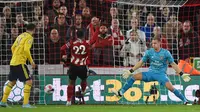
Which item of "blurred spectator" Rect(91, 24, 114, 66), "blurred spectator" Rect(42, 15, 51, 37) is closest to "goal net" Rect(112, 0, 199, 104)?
"blurred spectator" Rect(91, 24, 114, 66)

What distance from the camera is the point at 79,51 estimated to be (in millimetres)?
18000

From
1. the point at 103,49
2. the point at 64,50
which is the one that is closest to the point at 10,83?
the point at 64,50

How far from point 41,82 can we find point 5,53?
1868 mm

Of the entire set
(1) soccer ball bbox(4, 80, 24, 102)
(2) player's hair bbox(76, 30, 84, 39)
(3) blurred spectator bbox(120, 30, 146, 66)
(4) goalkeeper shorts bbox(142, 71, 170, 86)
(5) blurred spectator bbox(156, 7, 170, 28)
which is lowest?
(1) soccer ball bbox(4, 80, 24, 102)

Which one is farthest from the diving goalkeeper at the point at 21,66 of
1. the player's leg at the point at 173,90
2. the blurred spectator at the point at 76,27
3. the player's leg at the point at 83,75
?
the player's leg at the point at 173,90

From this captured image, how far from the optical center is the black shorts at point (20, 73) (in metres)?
16.7

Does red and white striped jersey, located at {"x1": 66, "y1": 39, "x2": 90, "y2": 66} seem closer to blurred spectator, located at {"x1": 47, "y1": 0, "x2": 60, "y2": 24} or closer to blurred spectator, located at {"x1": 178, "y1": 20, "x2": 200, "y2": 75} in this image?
blurred spectator, located at {"x1": 47, "y1": 0, "x2": 60, "y2": 24}

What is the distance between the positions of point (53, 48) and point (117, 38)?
84.3 inches

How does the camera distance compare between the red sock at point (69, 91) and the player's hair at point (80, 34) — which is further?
the red sock at point (69, 91)

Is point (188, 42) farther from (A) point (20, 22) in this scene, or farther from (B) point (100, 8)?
(A) point (20, 22)

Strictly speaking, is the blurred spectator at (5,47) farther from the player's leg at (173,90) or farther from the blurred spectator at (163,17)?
the player's leg at (173,90)

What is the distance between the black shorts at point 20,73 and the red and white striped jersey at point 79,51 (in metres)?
1.86

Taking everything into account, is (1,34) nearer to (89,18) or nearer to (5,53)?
(5,53)

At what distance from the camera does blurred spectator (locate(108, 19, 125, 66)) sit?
2012 cm
